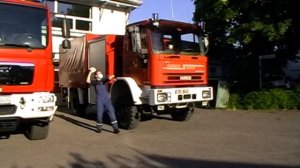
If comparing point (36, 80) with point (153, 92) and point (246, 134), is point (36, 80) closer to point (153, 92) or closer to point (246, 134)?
point (153, 92)

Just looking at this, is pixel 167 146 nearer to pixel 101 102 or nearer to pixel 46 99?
pixel 46 99

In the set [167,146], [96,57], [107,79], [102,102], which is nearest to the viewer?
[167,146]

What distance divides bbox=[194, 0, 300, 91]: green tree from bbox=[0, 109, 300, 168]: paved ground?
411 centimetres

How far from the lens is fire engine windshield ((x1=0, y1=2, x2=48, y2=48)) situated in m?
10.4

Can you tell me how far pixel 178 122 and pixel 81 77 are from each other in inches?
153

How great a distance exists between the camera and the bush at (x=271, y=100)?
18.5 meters

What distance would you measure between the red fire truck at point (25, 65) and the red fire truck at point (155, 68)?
119 inches

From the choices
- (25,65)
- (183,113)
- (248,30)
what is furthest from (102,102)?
(248,30)

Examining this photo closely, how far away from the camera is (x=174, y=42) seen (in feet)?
44.5

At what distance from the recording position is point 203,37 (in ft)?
46.8

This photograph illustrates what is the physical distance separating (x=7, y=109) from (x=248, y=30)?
10589 millimetres

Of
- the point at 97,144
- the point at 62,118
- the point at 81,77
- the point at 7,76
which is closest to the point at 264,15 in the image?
the point at 81,77

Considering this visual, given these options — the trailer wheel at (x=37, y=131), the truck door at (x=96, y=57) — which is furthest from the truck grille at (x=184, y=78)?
the trailer wheel at (x=37, y=131)

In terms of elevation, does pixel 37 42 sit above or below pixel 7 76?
above
